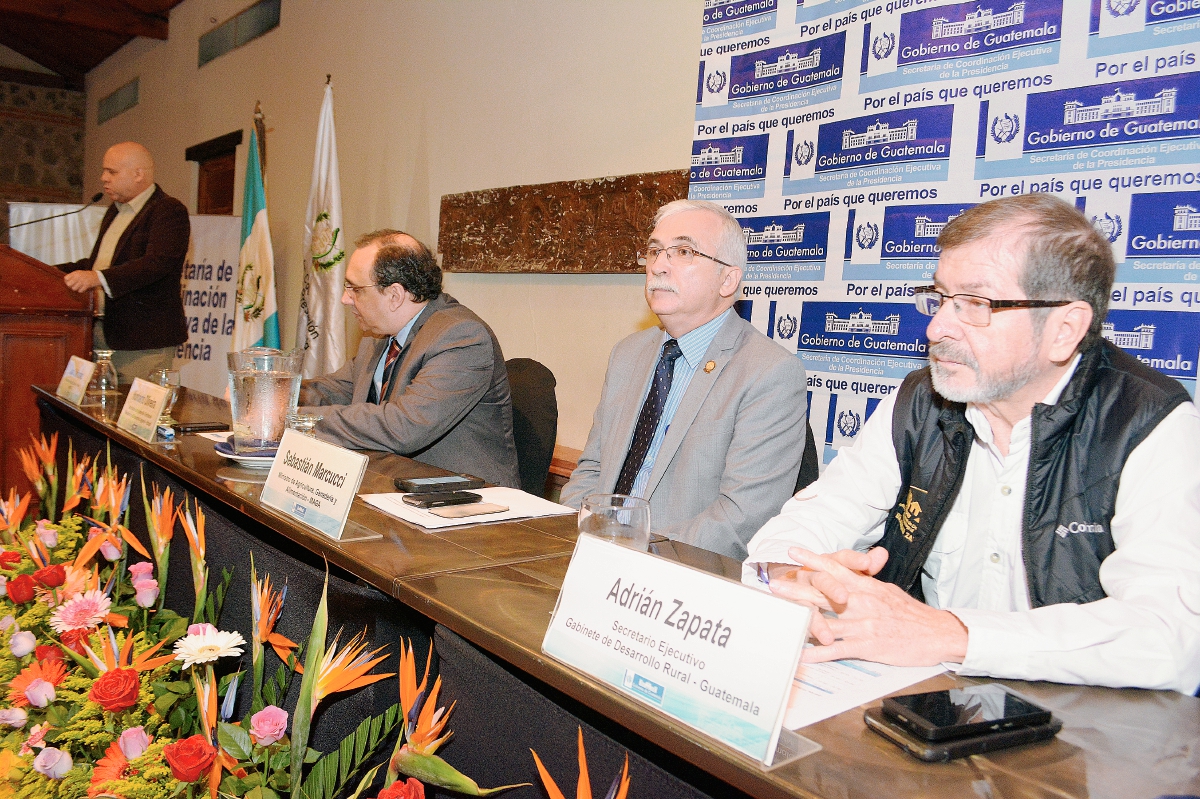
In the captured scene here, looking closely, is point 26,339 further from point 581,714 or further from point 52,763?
point 581,714

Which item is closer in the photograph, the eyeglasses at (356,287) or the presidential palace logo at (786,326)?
the presidential palace logo at (786,326)

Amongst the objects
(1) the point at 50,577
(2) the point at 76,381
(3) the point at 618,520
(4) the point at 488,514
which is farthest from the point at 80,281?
(3) the point at 618,520

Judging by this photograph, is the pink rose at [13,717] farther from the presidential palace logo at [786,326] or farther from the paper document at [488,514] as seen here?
the presidential palace logo at [786,326]

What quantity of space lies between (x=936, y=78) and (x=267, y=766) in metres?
2.06

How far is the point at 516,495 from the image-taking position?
165 cm

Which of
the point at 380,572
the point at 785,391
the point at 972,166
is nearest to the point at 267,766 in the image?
the point at 380,572

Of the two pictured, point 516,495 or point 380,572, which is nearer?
point 380,572

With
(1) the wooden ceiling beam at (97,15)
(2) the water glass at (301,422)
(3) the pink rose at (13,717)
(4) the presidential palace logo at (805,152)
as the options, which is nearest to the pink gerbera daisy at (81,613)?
(3) the pink rose at (13,717)

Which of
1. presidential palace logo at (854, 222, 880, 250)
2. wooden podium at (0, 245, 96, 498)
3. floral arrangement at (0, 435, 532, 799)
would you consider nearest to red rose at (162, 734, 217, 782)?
floral arrangement at (0, 435, 532, 799)

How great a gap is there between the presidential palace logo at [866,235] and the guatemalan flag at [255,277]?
3.61 m

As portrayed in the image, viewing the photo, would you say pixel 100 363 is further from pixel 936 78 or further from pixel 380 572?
pixel 936 78

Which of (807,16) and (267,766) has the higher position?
(807,16)

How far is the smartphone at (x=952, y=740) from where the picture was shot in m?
0.69

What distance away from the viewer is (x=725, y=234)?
7.09 ft
